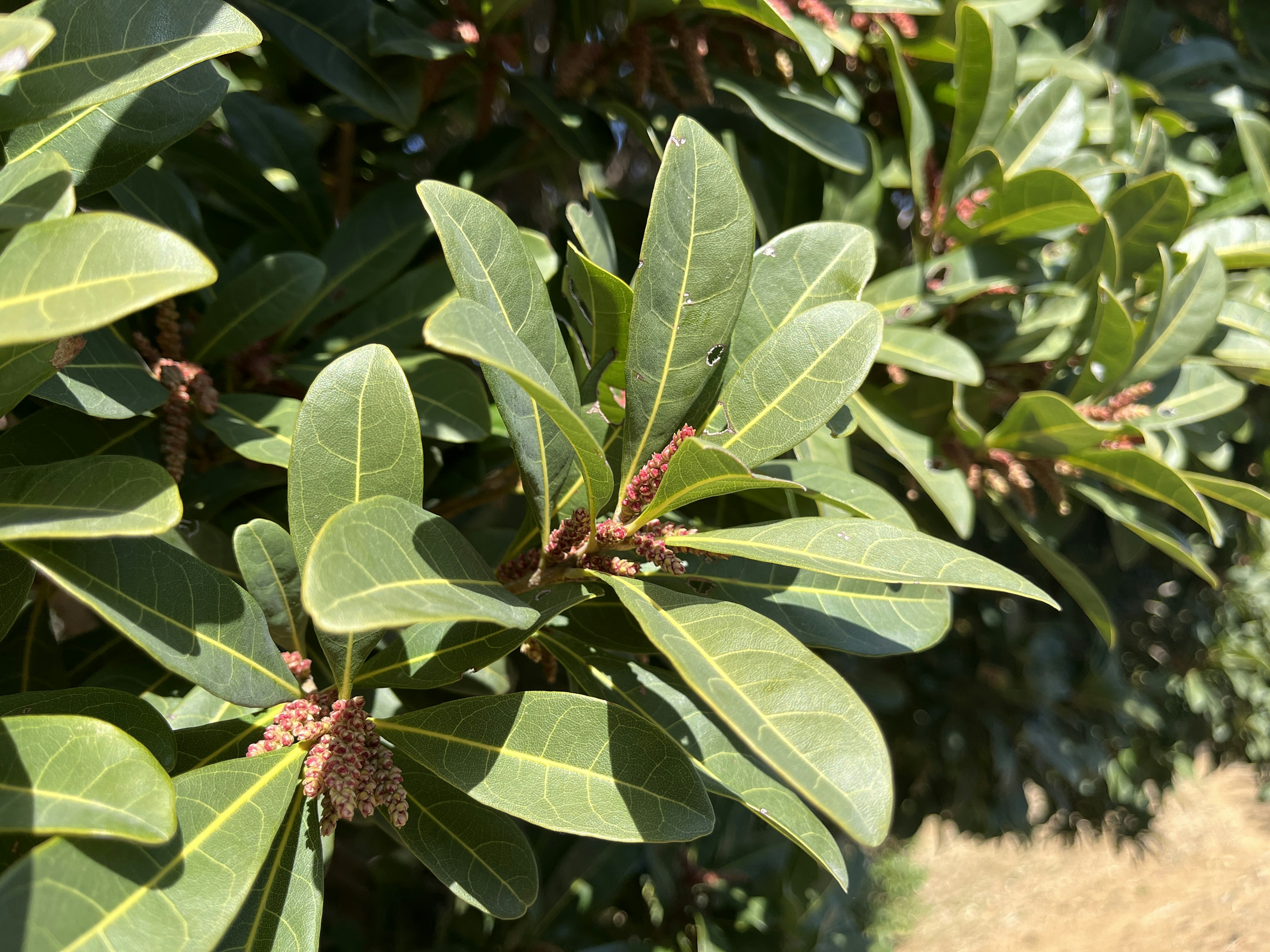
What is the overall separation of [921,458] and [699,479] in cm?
65

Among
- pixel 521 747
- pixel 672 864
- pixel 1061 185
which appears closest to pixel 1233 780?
pixel 672 864

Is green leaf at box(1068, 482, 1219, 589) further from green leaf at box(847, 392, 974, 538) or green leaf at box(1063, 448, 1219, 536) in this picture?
green leaf at box(847, 392, 974, 538)

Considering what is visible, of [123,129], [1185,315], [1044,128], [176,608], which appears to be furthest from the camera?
[1044,128]

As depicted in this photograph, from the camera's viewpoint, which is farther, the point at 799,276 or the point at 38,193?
the point at 799,276

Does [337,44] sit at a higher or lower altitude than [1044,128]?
higher

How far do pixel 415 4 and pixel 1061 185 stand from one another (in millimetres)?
995

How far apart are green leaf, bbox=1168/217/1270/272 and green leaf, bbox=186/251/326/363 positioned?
4.79 feet

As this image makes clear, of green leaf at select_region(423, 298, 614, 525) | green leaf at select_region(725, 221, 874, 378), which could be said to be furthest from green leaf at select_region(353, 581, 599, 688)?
green leaf at select_region(725, 221, 874, 378)

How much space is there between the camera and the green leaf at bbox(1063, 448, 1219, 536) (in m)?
1.18

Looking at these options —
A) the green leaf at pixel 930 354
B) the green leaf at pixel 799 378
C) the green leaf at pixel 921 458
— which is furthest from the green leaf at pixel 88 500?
the green leaf at pixel 930 354

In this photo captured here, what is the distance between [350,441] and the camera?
787mm

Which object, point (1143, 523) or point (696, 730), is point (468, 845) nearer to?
point (696, 730)

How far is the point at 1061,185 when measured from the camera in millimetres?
1306

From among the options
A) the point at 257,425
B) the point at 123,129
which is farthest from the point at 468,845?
the point at 123,129
